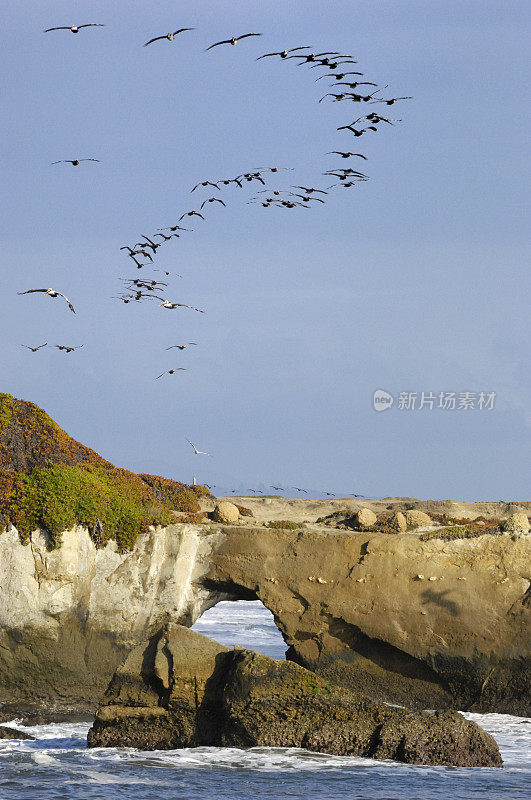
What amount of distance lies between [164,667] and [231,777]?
8.98 feet

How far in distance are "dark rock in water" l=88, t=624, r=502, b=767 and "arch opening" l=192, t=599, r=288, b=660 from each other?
1095 centimetres

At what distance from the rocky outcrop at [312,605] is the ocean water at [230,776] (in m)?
3.72

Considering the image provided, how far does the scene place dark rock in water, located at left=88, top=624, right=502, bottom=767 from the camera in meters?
17.6

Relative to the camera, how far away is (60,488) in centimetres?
2338

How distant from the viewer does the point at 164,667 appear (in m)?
18.5

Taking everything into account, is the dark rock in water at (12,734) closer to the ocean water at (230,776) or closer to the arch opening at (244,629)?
the ocean water at (230,776)

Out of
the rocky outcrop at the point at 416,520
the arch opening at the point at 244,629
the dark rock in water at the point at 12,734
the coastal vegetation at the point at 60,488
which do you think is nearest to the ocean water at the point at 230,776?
the dark rock in water at the point at 12,734

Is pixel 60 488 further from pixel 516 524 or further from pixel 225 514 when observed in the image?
pixel 516 524

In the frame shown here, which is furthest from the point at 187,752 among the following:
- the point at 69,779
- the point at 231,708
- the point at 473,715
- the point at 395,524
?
the point at 395,524

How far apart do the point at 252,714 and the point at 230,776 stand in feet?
4.70

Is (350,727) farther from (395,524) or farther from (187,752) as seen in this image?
(395,524)

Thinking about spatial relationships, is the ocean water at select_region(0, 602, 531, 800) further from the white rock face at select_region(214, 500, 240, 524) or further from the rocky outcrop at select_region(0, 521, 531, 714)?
the white rock face at select_region(214, 500, 240, 524)

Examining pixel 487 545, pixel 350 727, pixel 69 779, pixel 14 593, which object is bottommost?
pixel 69 779

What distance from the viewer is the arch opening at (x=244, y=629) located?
3394cm
